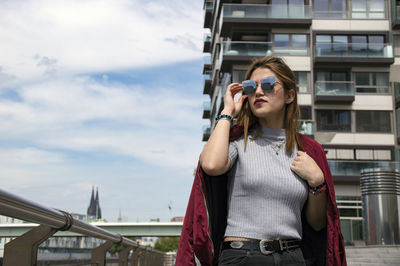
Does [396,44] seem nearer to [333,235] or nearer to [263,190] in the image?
[333,235]

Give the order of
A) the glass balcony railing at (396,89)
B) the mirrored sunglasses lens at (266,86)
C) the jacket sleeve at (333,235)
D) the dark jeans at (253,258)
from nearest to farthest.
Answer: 1. the dark jeans at (253,258)
2. the jacket sleeve at (333,235)
3. the mirrored sunglasses lens at (266,86)
4. the glass balcony railing at (396,89)

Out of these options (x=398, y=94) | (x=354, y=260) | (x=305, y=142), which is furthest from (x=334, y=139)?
(x=305, y=142)

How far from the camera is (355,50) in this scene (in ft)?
121

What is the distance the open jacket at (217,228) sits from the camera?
2768mm

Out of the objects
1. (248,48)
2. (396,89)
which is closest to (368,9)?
(396,89)

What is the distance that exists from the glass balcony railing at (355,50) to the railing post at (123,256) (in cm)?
2981

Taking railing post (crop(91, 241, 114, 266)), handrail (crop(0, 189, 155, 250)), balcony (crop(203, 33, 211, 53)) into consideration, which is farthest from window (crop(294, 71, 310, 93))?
handrail (crop(0, 189, 155, 250))

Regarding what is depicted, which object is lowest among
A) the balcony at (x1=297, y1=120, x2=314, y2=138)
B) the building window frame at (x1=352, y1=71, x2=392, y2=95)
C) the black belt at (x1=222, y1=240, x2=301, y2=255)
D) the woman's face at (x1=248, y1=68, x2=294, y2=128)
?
the black belt at (x1=222, y1=240, x2=301, y2=255)

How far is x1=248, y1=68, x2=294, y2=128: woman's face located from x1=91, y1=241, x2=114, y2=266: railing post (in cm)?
285

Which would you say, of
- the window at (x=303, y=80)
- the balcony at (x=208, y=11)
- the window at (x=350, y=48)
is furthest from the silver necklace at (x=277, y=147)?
the balcony at (x=208, y=11)

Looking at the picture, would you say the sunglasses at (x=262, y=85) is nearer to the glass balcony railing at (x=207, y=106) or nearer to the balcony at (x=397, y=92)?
the balcony at (x=397, y=92)

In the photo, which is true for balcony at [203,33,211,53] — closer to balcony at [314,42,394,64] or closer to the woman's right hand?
balcony at [314,42,394,64]

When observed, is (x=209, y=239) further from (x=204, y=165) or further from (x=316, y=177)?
(x=316, y=177)

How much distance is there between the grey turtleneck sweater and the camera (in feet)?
9.29
